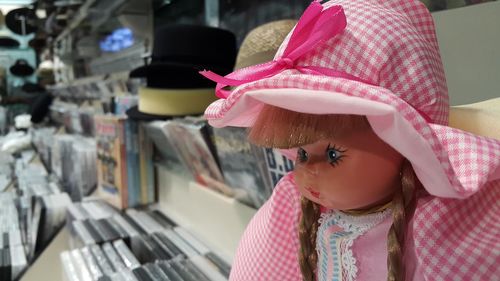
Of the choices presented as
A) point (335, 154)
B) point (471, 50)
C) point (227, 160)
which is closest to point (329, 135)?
point (335, 154)

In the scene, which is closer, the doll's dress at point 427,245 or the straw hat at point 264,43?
the doll's dress at point 427,245

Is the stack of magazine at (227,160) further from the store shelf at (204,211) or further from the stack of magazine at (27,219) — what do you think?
the stack of magazine at (27,219)

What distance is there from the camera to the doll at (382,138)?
304 mm

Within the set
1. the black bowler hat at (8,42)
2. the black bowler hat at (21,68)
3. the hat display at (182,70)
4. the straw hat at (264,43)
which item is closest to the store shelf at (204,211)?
the hat display at (182,70)

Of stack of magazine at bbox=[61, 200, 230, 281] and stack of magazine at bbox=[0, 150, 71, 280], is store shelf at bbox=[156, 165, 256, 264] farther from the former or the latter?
stack of magazine at bbox=[0, 150, 71, 280]

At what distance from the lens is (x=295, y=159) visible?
481 millimetres

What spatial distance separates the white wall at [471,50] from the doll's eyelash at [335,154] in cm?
28

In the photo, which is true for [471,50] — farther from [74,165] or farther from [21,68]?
[21,68]

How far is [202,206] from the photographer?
1.11 meters

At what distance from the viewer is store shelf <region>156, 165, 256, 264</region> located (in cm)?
96

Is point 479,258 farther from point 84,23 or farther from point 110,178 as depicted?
point 84,23

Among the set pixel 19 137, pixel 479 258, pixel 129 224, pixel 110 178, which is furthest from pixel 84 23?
pixel 479 258

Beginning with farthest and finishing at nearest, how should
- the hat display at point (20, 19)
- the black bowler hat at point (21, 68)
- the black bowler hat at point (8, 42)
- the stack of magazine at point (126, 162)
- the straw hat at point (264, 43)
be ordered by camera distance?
the black bowler hat at point (21, 68), the black bowler hat at point (8, 42), the hat display at point (20, 19), the stack of magazine at point (126, 162), the straw hat at point (264, 43)

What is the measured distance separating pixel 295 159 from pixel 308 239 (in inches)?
3.4
